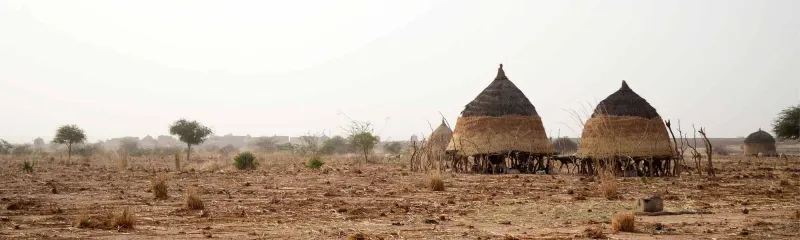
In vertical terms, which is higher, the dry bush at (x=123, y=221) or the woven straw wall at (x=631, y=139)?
the woven straw wall at (x=631, y=139)

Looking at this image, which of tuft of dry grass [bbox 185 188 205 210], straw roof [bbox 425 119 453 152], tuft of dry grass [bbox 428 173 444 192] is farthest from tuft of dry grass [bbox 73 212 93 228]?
straw roof [bbox 425 119 453 152]

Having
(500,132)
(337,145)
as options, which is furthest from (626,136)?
(337,145)

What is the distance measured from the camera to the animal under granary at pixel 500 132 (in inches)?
1075

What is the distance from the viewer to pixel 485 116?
27953 mm

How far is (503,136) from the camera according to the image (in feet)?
89.5

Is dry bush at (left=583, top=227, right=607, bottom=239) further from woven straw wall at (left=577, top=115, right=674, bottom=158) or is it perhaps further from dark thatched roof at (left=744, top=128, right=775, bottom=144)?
dark thatched roof at (left=744, top=128, right=775, bottom=144)

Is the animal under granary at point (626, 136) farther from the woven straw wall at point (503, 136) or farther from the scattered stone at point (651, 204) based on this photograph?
the scattered stone at point (651, 204)

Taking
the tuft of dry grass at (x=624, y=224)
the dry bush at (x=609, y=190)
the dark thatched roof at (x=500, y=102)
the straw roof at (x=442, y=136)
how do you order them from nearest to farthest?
1. the tuft of dry grass at (x=624, y=224)
2. the dry bush at (x=609, y=190)
3. the dark thatched roof at (x=500, y=102)
4. the straw roof at (x=442, y=136)

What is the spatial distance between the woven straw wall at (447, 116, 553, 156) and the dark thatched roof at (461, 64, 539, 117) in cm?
25

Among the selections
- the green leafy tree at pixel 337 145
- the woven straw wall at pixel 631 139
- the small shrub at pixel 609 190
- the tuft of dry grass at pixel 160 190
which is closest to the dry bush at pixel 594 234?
the small shrub at pixel 609 190

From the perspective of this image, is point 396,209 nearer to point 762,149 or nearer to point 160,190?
point 160,190

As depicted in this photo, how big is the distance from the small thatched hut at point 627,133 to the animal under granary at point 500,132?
238 centimetres

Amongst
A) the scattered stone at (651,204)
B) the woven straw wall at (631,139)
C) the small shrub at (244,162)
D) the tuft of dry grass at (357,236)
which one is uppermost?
the woven straw wall at (631,139)

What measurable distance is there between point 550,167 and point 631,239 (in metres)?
20.5
